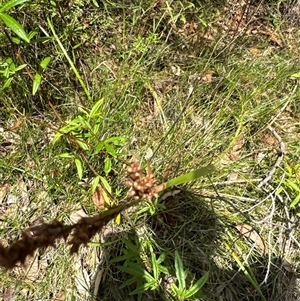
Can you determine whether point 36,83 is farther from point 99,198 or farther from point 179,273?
point 179,273

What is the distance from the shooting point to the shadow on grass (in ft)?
6.55

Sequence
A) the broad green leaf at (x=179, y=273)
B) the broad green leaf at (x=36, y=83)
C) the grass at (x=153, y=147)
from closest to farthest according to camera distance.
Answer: the broad green leaf at (x=179, y=273) → the broad green leaf at (x=36, y=83) → the grass at (x=153, y=147)

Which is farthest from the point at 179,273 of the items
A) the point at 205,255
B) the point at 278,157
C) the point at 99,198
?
the point at 278,157

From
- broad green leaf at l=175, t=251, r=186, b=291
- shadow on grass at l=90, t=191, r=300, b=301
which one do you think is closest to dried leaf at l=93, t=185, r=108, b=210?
shadow on grass at l=90, t=191, r=300, b=301

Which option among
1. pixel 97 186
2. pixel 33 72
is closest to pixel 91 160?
pixel 97 186

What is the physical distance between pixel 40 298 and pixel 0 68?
1.03 m

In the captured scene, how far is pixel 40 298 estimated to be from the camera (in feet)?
6.27

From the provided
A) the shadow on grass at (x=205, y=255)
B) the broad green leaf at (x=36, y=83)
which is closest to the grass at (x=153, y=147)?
the shadow on grass at (x=205, y=255)

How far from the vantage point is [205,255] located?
6.73ft

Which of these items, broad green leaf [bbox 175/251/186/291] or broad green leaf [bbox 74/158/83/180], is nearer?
broad green leaf [bbox 175/251/186/291]

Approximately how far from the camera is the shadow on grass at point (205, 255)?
1996 millimetres

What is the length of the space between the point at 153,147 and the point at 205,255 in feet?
1.91

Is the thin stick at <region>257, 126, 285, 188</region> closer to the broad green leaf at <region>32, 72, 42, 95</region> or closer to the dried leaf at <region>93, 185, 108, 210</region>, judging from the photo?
the dried leaf at <region>93, 185, 108, 210</region>

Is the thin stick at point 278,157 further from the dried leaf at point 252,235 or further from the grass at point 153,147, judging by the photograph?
the dried leaf at point 252,235
